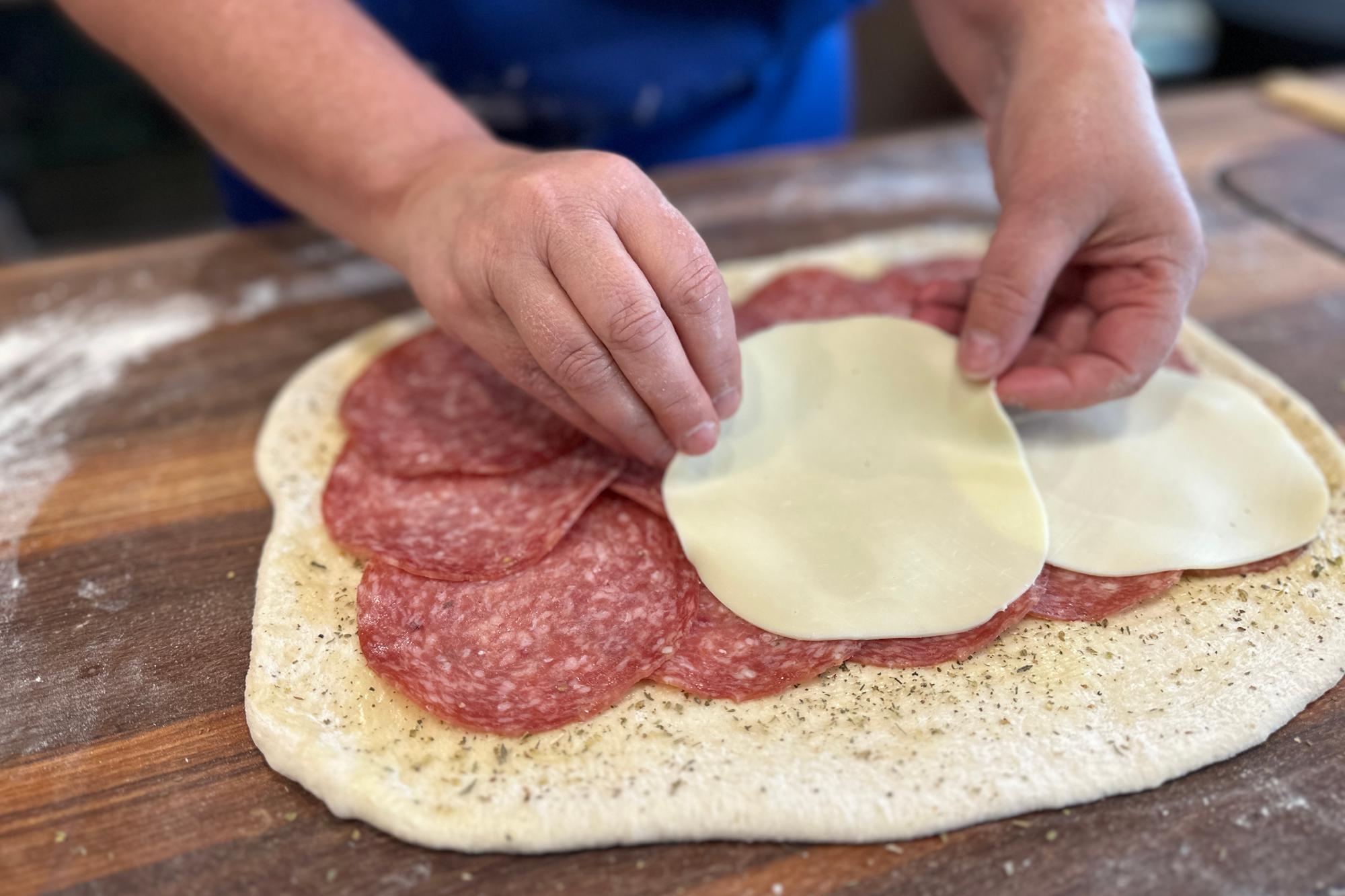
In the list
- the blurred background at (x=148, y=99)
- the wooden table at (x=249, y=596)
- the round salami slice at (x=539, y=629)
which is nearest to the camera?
the wooden table at (x=249, y=596)

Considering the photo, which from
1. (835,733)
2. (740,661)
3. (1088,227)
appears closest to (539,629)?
(740,661)

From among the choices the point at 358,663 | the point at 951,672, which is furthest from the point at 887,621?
the point at 358,663

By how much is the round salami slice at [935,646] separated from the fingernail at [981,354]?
1.29ft

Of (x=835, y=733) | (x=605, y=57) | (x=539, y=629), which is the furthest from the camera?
(x=605, y=57)

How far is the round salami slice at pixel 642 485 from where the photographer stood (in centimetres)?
146

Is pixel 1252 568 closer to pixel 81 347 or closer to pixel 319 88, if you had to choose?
pixel 319 88

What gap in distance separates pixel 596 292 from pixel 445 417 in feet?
1.94

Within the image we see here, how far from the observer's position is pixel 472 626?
1.32m

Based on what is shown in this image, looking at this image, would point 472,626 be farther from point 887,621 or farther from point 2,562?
point 2,562

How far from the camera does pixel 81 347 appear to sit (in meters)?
1.99

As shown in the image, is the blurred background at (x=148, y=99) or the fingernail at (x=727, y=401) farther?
the blurred background at (x=148, y=99)

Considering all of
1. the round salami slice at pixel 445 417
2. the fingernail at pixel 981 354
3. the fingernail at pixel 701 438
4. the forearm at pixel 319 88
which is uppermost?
the forearm at pixel 319 88

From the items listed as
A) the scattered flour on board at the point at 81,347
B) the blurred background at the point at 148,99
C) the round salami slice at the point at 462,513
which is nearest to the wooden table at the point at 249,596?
the scattered flour on board at the point at 81,347

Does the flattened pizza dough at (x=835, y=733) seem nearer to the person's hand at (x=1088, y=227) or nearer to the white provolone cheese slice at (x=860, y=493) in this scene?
the white provolone cheese slice at (x=860, y=493)
